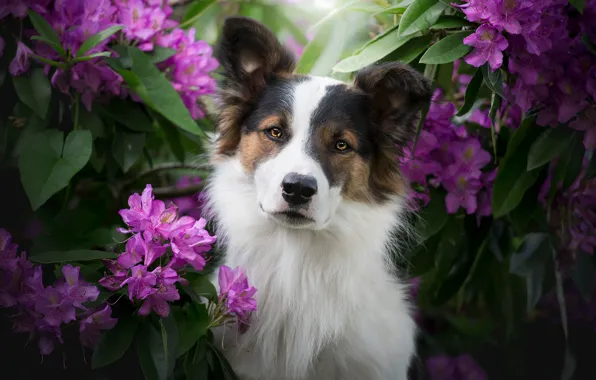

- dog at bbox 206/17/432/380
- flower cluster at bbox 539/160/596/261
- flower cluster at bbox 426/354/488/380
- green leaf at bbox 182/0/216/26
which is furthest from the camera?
flower cluster at bbox 426/354/488/380

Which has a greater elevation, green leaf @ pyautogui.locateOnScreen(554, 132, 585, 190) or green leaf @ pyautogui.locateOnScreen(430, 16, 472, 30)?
green leaf @ pyautogui.locateOnScreen(430, 16, 472, 30)

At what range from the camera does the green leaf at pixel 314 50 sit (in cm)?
328

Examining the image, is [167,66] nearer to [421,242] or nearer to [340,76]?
[340,76]

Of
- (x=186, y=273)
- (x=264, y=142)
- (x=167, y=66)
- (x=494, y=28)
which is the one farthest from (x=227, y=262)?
(x=494, y=28)

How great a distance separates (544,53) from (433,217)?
77 centimetres

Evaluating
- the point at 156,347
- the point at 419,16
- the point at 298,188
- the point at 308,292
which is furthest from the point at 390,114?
the point at 156,347

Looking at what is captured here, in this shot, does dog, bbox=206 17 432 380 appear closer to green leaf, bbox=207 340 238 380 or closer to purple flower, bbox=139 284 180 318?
green leaf, bbox=207 340 238 380

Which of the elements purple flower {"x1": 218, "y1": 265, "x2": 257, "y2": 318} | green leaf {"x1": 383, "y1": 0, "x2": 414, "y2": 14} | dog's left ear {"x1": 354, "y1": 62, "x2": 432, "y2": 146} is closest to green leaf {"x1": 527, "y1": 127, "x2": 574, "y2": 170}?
dog's left ear {"x1": 354, "y1": 62, "x2": 432, "y2": 146}

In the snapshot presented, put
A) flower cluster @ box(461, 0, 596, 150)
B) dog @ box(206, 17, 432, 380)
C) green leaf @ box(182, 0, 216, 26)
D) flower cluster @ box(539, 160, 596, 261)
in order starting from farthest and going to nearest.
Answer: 1. green leaf @ box(182, 0, 216, 26)
2. flower cluster @ box(539, 160, 596, 261)
3. dog @ box(206, 17, 432, 380)
4. flower cluster @ box(461, 0, 596, 150)

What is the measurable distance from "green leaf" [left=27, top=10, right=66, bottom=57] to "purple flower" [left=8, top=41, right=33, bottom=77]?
88 millimetres

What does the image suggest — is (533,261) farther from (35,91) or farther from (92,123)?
(35,91)

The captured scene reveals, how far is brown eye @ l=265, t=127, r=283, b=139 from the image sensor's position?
2666 millimetres

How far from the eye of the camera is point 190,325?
2.53 metres

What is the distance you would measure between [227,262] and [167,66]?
2.98ft
